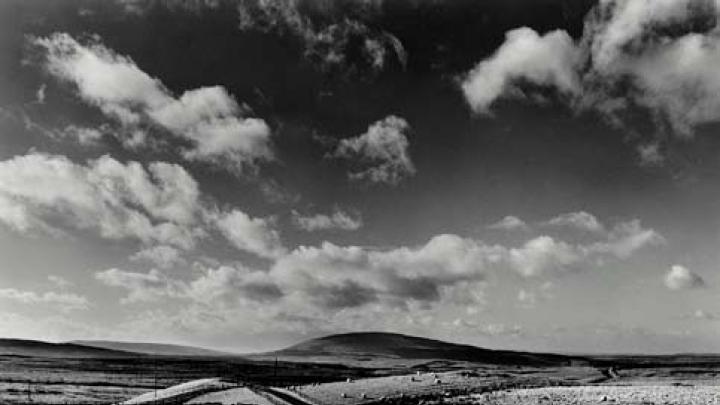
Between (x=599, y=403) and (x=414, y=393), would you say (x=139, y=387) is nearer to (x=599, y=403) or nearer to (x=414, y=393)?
(x=414, y=393)

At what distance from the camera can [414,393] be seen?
278ft

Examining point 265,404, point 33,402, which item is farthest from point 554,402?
point 33,402

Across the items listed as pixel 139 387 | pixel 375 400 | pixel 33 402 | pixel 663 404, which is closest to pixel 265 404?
pixel 375 400

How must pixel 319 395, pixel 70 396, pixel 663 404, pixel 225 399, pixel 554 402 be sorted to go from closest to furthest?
pixel 663 404 < pixel 554 402 < pixel 225 399 < pixel 70 396 < pixel 319 395

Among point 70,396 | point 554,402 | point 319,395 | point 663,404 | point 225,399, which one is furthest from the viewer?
point 319,395

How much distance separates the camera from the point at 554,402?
6594 cm

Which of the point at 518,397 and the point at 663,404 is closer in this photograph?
the point at 663,404

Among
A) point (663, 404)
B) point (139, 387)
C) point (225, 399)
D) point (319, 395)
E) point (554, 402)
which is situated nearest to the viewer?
point (663, 404)

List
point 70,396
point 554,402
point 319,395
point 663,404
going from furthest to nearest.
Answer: point 319,395
point 70,396
point 554,402
point 663,404

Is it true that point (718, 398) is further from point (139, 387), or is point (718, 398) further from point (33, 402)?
point (139, 387)

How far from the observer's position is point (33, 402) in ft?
218

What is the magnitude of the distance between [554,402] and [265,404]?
27.8m

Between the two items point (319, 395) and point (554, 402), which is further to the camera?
point (319, 395)

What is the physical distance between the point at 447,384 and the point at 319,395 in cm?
2706
